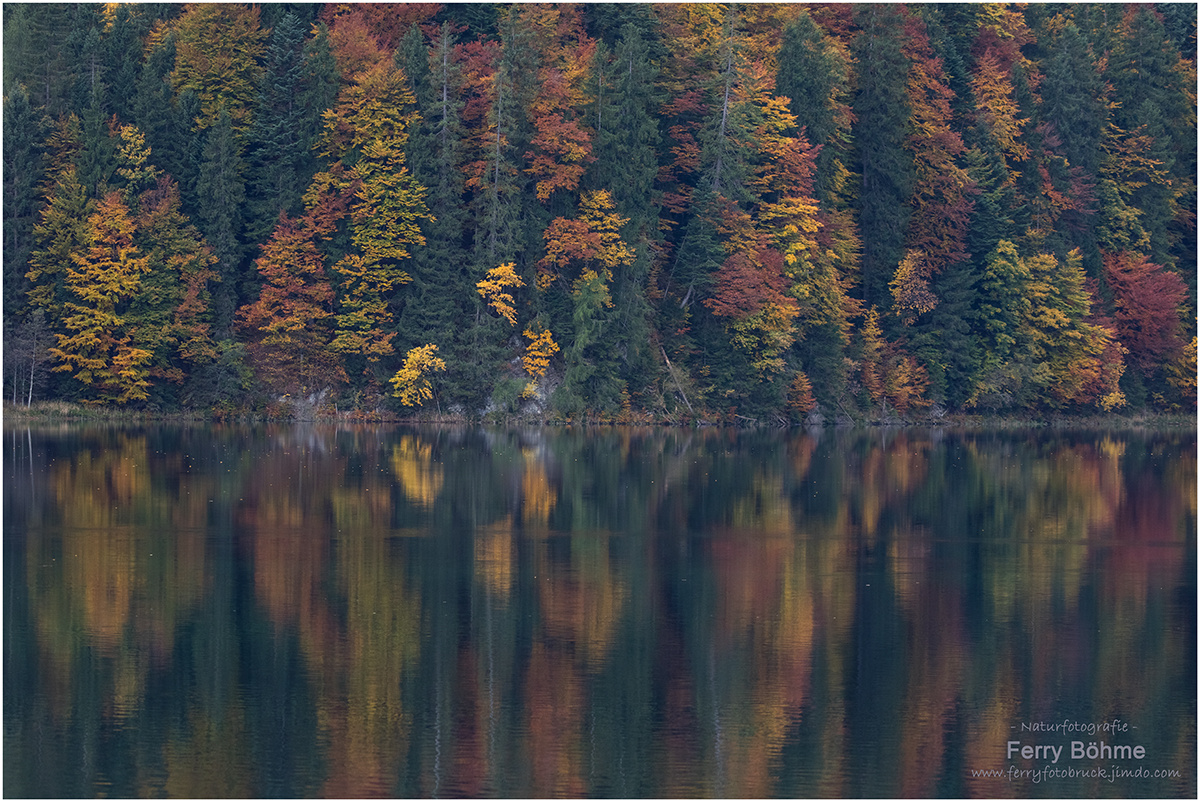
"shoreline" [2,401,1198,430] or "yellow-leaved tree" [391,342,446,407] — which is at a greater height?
"yellow-leaved tree" [391,342,446,407]

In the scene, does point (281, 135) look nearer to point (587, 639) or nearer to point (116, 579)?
point (116, 579)

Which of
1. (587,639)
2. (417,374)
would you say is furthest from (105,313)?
(587,639)

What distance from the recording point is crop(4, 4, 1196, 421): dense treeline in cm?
5938

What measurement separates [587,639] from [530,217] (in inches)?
1740

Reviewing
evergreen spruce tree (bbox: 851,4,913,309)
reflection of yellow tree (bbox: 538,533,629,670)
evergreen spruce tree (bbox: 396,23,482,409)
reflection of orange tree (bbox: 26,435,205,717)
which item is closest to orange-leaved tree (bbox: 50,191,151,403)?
evergreen spruce tree (bbox: 396,23,482,409)

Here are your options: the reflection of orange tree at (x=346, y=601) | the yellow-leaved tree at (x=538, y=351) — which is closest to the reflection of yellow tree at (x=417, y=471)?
the reflection of orange tree at (x=346, y=601)

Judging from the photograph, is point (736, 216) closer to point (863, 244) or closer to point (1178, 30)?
point (863, 244)

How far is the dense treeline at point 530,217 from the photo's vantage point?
195 ft

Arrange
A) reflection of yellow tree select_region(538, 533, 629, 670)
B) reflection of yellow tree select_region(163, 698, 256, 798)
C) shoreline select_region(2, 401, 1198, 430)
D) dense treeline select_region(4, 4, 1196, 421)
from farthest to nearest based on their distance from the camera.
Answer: dense treeline select_region(4, 4, 1196, 421), shoreline select_region(2, 401, 1198, 430), reflection of yellow tree select_region(538, 533, 629, 670), reflection of yellow tree select_region(163, 698, 256, 798)

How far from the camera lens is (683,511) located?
3139 centimetres

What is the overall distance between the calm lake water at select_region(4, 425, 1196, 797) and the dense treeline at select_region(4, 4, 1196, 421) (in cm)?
2461

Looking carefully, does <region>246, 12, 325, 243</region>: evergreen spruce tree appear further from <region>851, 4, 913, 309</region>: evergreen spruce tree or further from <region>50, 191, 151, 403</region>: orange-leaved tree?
<region>851, 4, 913, 309</region>: evergreen spruce tree

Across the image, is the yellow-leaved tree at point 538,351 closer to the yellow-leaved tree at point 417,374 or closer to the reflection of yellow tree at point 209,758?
the yellow-leaved tree at point 417,374

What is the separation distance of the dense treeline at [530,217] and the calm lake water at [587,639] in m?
24.6
